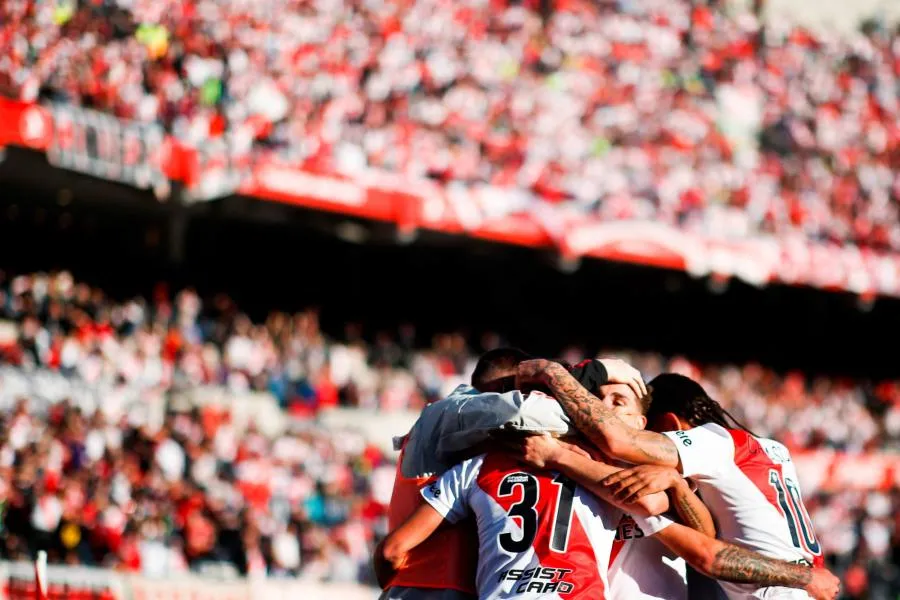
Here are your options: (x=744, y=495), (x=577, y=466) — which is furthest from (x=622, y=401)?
(x=744, y=495)

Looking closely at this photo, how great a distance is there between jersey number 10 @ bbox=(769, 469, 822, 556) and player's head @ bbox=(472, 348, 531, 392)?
1.09 metres

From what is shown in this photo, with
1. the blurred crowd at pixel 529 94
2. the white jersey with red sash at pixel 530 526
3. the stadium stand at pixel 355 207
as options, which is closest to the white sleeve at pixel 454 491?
the white jersey with red sash at pixel 530 526

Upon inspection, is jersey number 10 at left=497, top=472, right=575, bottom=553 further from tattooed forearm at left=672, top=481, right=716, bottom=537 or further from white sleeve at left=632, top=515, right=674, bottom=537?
tattooed forearm at left=672, top=481, right=716, bottom=537

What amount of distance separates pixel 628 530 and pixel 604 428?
0.59 metres

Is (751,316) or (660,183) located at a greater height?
(660,183)

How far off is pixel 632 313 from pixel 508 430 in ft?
65.4

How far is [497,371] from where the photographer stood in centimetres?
512

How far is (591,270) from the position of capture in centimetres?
2247

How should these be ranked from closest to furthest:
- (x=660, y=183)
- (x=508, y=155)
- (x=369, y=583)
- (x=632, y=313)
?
(x=369, y=583), (x=508, y=155), (x=660, y=183), (x=632, y=313)

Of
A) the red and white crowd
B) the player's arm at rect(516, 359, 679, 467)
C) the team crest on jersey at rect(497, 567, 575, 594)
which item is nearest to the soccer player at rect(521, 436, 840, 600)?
the player's arm at rect(516, 359, 679, 467)

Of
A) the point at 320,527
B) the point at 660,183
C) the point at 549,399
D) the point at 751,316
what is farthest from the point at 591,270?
the point at 549,399

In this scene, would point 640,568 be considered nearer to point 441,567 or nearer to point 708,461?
point 708,461

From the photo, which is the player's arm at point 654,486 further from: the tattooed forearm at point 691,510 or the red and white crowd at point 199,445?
A: the red and white crowd at point 199,445

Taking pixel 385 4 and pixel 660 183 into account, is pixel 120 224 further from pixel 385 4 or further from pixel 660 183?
pixel 660 183
